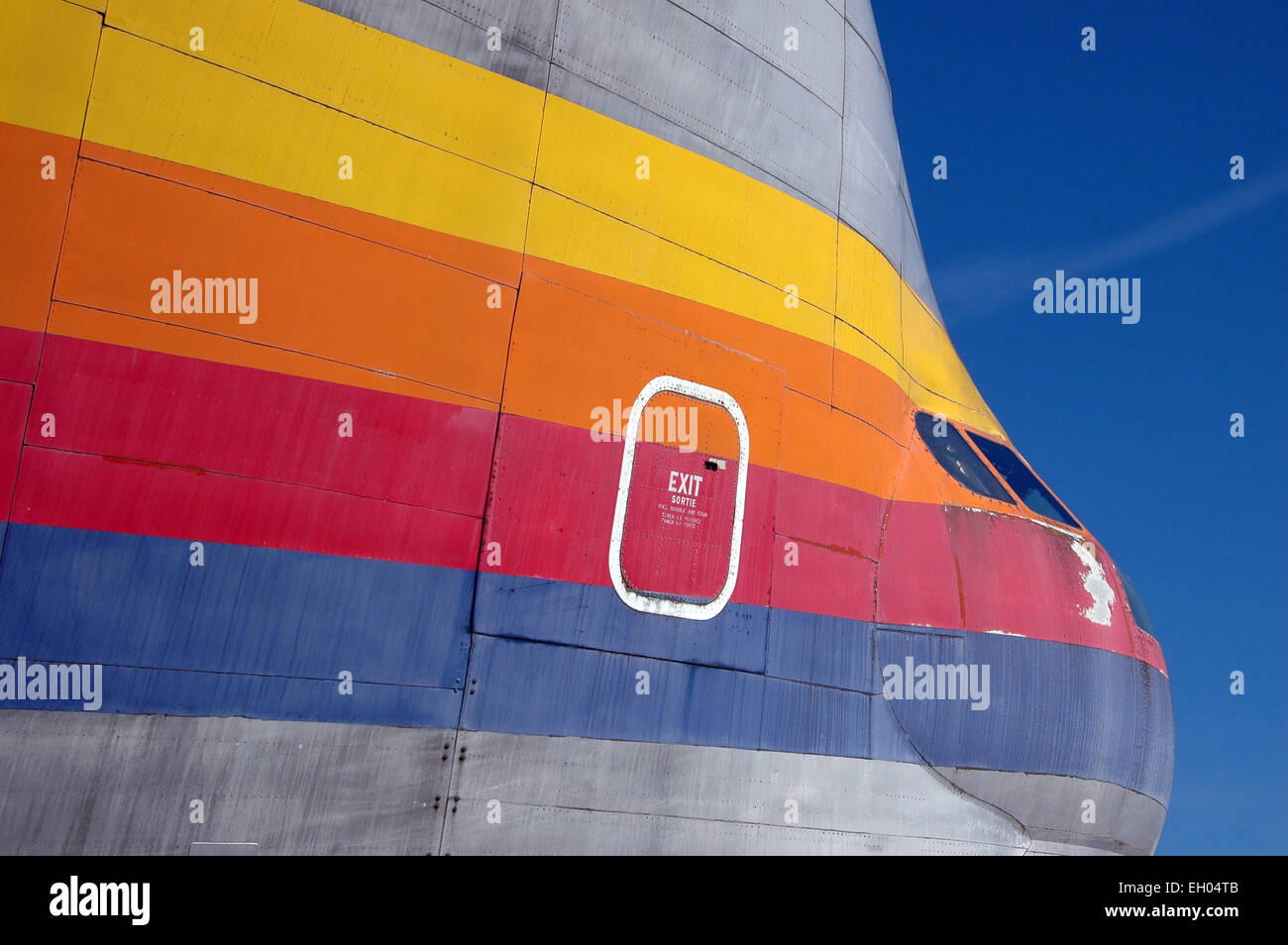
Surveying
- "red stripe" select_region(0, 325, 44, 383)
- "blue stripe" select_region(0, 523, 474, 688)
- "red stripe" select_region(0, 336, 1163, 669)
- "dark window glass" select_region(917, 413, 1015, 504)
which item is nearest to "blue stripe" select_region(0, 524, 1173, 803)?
"blue stripe" select_region(0, 523, 474, 688)

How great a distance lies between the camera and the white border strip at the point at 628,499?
6.94 meters

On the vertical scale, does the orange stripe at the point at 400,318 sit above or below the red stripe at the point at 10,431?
above

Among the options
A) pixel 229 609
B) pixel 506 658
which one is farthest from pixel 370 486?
pixel 506 658

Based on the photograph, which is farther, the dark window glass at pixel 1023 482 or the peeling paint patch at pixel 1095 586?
the dark window glass at pixel 1023 482

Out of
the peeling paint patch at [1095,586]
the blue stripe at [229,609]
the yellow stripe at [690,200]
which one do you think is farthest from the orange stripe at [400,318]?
the peeling paint patch at [1095,586]

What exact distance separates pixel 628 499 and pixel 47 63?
13.1ft

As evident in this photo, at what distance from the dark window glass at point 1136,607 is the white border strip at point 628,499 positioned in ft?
16.1

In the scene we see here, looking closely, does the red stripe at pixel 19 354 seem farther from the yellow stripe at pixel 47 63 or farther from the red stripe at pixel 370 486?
the yellow stripe at pixel 47 63

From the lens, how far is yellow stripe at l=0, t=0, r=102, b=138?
5.15 metres

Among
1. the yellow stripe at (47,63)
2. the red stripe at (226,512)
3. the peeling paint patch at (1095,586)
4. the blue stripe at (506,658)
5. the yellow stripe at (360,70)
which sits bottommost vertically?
the blue stripe at (506,658)

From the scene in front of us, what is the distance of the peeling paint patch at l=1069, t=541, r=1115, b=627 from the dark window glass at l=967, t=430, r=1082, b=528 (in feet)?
1.06

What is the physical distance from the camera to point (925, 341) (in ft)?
34.0

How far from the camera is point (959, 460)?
9.85 m

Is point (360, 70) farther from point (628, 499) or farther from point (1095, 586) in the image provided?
point (1095, 586)
